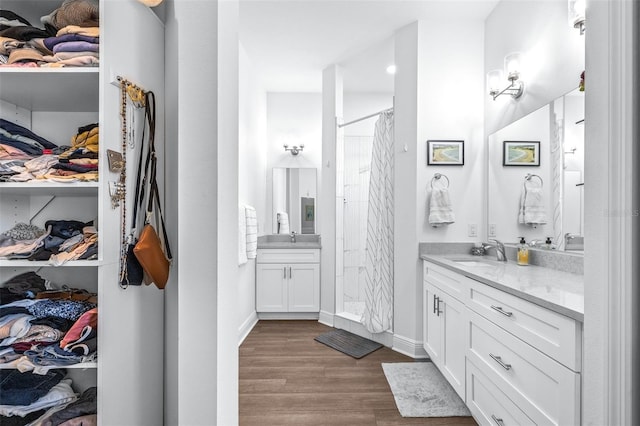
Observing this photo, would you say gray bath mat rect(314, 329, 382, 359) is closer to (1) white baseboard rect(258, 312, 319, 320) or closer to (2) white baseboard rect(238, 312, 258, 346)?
(1) white baseboard rect(258, 312, 319, 320)

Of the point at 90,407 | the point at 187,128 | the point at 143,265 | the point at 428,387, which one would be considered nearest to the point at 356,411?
the point at 428,387

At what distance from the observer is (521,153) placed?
2.42 metres

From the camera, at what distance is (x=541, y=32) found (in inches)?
89.4

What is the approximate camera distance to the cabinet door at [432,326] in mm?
2422

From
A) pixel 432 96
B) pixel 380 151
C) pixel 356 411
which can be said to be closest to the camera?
pixel 356 411

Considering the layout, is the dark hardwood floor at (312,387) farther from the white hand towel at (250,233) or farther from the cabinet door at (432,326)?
the white hand towel at (250,233)

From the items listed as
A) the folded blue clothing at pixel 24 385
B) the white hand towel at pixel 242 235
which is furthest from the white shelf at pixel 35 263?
the white hand towel at pixel 242 235

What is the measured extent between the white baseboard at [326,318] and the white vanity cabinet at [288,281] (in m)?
0.10

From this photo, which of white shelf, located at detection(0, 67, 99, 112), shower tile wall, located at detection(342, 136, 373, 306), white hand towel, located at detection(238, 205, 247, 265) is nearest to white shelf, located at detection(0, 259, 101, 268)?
white shelf, located at detection(0, 67, 99, 112)

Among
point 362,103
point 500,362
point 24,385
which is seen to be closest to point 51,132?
point 24,385

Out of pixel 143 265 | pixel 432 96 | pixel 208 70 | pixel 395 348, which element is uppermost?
pixel 432 96

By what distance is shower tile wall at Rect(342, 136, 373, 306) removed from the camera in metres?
3.79

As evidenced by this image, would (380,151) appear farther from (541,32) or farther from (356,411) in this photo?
(356,411)

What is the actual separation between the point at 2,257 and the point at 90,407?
600mm
